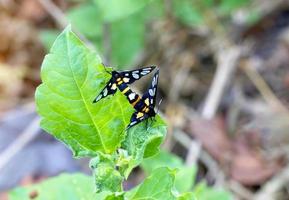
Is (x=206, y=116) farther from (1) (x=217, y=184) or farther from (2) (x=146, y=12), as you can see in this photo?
(2) (x=146, y=12)

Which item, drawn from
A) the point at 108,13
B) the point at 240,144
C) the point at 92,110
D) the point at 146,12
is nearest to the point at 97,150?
the point at 92,110

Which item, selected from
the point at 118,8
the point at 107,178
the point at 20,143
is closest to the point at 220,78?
the point at 118,8

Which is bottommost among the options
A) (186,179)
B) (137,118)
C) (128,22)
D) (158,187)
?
(186,179)

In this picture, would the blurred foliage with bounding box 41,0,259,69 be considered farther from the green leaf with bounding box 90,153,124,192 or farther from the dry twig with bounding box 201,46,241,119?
the green leaf with bounding box 90,153,124,192

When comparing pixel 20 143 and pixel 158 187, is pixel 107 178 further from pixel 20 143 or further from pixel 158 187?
pixel 20 143

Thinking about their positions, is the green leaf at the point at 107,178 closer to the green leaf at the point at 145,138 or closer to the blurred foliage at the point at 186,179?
the green leaf at the point at 145,138

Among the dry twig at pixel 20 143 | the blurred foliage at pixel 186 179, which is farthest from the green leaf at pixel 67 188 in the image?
the dry twig at pixel 20 143
